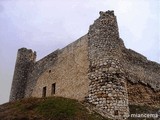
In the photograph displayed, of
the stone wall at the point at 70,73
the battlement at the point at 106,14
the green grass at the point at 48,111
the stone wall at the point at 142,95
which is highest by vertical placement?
the battlement at the point at 106,14

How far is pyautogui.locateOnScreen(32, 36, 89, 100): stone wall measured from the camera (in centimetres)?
1759

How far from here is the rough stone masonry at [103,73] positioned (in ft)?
51.7

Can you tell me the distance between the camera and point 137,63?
19.6 m

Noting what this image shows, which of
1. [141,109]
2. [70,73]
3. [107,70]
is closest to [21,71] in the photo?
[70,73]

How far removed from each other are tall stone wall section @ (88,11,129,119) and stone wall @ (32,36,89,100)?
734 millimetres

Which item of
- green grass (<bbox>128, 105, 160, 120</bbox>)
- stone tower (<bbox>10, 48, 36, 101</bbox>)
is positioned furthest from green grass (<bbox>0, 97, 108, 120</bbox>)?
stone tower (<bbox>10, 48, 36, 101</bbox>)

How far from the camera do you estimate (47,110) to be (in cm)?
1361

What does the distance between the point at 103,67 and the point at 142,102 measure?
3816 millimetres

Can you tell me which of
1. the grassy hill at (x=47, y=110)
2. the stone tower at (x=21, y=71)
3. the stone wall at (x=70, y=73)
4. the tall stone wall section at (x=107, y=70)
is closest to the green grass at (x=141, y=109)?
the tall stone wall section at (x=107, y=70)

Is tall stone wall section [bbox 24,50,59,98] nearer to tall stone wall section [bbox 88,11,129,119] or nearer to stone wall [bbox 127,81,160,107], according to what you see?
tall stone wall section [bbox 88,11,129,119]

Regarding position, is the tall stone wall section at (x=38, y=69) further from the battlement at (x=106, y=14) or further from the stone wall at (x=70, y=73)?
the battlement at (x=106, y=14)

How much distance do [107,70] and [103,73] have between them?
290mm

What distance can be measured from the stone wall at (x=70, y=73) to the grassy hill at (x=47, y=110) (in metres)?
2.57

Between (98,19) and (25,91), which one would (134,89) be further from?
(25,91)
